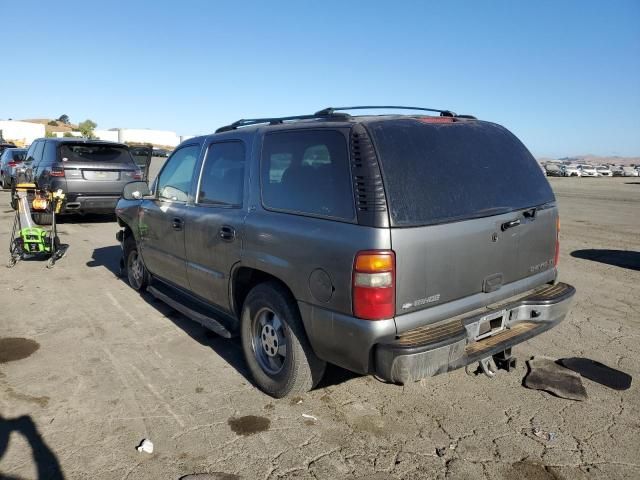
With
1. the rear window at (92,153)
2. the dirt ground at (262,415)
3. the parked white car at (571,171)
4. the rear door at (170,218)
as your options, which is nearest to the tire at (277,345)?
the dirt ground at (262,415)

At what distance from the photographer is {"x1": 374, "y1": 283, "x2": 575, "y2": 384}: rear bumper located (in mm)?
2652

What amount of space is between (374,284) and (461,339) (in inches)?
25.6

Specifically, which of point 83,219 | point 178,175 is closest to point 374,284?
point 178,175

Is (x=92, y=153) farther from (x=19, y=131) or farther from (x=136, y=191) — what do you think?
(x=19, y=131)

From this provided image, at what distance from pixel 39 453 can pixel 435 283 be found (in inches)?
98.3

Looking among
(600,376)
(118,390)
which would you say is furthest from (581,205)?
(118,390)

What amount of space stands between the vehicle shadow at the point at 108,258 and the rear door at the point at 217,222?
3332 millimetres

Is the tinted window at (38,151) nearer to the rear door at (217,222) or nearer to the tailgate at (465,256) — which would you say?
the rear door at (217,222)

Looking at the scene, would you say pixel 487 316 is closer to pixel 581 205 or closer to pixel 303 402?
pixel 303 402

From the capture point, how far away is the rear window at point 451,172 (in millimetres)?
2791

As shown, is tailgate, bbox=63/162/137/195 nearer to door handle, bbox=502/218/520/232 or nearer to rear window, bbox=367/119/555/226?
rear window, bbox=367/119/555/226

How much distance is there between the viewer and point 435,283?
2836 mm

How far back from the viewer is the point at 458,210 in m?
2.96

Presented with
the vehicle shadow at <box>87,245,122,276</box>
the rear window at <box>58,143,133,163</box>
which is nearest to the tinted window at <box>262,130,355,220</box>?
the vehicle shadow at <box>87,245,122,276</box>
